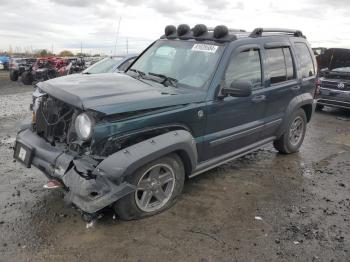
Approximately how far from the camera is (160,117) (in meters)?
3.90

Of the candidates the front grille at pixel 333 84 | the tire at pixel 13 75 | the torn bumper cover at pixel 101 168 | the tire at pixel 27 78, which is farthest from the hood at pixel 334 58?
the tire at pixel 13 75

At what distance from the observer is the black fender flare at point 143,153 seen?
11.2ft

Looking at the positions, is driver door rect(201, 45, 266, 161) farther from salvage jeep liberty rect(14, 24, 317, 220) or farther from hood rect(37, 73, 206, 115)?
hood rect(37, 73, 206, 115)

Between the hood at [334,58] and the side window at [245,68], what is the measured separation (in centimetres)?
897

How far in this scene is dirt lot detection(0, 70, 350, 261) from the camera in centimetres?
344

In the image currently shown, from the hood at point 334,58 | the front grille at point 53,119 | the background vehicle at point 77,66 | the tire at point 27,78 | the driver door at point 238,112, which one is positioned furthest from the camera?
the background vehicle at point 77,66

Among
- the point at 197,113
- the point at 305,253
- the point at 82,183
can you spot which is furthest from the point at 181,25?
the point at 305,253

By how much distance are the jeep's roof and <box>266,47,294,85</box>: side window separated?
0.28 metres

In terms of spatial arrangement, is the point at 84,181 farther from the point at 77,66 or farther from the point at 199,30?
the point at 77,66

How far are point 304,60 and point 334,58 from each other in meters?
8.04

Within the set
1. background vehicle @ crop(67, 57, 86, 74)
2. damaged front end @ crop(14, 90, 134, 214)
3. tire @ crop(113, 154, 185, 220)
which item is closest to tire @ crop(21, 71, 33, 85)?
background vehicle @ crop(67, 57, 86, 74)

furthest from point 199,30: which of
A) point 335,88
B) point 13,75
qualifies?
point 13,75

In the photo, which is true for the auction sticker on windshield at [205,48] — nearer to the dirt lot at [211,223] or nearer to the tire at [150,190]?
the tire at [150,190]

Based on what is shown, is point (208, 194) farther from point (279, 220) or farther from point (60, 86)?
point (60, 86)
